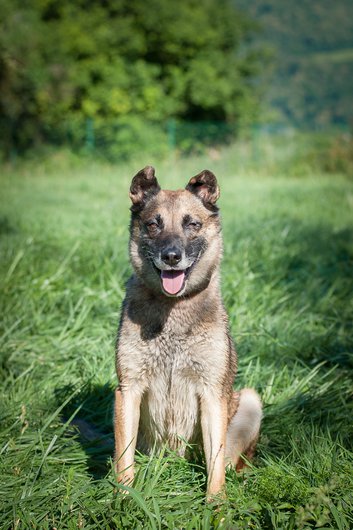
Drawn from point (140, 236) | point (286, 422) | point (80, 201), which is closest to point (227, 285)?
point (286, 422)

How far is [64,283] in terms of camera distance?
548 centimetres

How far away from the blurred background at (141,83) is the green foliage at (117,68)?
43 millimetres

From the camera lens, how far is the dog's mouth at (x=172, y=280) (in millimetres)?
3039

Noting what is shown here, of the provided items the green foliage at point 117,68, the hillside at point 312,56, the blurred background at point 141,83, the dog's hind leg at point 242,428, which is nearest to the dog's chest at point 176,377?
the dog's hind leg at point 242,428

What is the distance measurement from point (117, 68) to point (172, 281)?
73.7 ft

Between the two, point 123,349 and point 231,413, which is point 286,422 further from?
point 123,349

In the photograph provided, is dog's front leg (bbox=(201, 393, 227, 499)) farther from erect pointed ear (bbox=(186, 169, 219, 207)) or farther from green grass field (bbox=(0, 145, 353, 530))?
erect pointed ear (bbox=(186, 169, 219, 207))

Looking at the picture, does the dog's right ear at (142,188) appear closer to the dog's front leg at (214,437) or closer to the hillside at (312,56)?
the dog's front leg at (214,437)

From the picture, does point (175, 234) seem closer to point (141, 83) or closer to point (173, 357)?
point (173, 357)

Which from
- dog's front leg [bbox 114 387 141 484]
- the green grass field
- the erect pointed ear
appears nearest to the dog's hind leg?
the green grass field

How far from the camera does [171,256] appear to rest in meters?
3.02

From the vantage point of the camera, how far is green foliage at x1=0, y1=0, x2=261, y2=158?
21.9 m

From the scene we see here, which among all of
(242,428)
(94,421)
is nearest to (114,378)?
(94,421)

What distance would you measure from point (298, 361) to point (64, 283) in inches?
89.5
